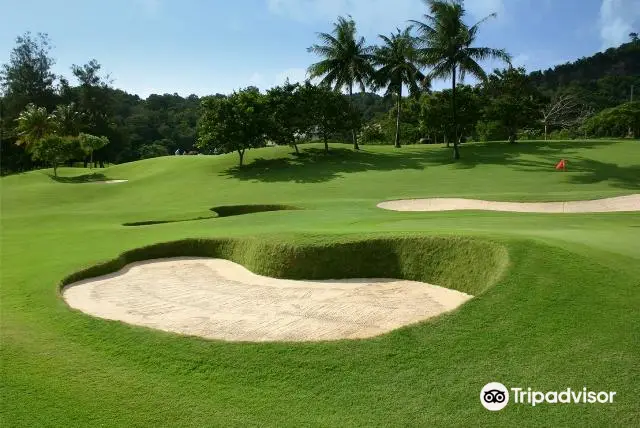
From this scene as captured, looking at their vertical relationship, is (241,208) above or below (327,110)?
below

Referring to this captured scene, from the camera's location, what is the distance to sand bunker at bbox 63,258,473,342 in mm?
8242

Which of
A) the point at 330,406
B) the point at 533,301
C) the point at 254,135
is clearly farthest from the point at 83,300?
the point at 254,135

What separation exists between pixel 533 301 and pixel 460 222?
7.62 m

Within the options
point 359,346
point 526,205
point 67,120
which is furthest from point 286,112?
point 359,346

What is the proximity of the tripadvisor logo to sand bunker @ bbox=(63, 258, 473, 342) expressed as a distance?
94.8 inches

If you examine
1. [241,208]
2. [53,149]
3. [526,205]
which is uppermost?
[53,149]

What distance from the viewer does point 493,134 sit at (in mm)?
58969

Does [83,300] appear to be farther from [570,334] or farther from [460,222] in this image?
[460,222]

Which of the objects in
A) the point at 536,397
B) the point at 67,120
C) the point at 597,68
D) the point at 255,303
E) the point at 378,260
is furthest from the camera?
the point at 597,68

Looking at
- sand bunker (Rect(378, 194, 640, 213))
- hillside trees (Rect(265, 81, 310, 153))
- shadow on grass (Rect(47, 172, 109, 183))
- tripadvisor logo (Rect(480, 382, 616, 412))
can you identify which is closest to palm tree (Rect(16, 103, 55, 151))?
shadow on grass (Rect(47, 172, 109, 183))

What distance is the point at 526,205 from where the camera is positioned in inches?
856

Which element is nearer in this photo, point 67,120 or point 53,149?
point 53,149

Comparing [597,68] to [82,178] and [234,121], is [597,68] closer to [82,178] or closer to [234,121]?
[234,121]

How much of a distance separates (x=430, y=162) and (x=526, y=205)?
19.5 meters
